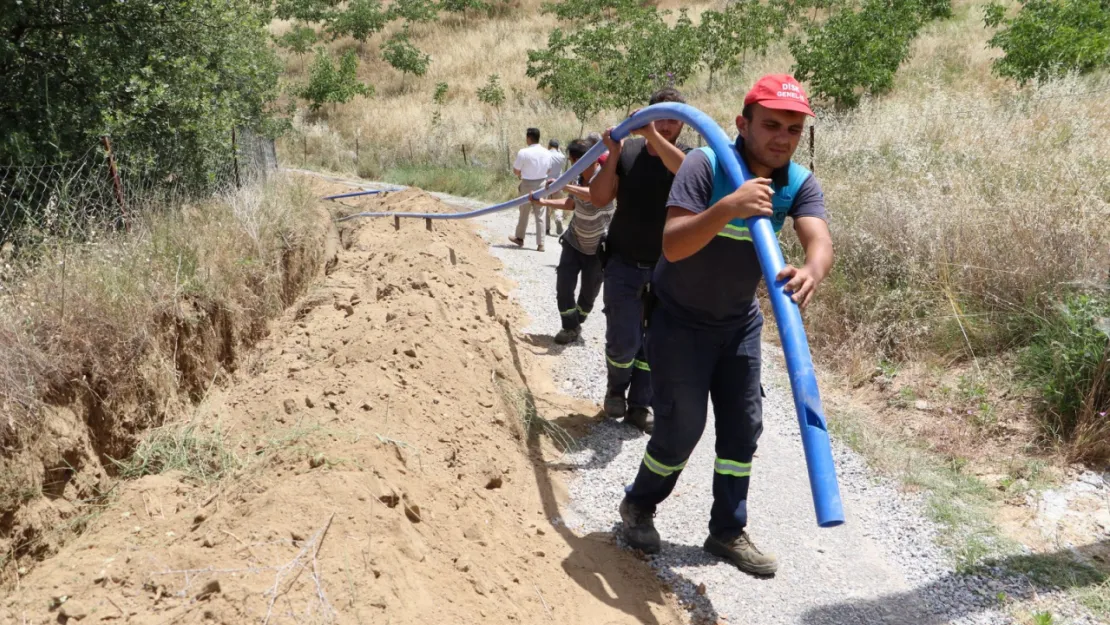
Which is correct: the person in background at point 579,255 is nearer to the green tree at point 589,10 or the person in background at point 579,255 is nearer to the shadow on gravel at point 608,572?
the shadow on gravel at point 608,572

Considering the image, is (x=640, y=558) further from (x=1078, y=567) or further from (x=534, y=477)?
(x=1078, y=567)

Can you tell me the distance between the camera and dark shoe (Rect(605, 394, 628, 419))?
5.56 m

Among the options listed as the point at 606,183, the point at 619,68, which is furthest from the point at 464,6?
the point at 606,183

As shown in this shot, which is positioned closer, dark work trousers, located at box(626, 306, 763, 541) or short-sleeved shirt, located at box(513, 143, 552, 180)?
dark work trousers, located at box(626, 306, 763, 541)

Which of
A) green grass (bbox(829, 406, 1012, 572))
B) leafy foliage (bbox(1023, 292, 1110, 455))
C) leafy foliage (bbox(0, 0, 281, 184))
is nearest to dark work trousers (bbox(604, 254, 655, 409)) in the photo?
green grass (bbox(829, 406, 1012, 572))

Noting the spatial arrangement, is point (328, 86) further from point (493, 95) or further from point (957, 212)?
point (957, 212)

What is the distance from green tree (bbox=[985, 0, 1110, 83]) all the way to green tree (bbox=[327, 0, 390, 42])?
33173 mm

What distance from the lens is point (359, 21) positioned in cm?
4075

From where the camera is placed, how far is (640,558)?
13.3 feet

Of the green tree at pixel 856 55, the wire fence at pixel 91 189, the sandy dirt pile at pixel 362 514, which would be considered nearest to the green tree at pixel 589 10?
the green tree at pixel 856 55

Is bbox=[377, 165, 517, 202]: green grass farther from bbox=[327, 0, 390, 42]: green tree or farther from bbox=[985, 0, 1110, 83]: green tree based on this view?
bbox=[327, 0, 390, 42]: green tree

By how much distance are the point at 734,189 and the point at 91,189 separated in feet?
19.6

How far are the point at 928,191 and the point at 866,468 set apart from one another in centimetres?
397

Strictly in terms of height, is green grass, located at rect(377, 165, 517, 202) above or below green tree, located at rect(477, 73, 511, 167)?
below
